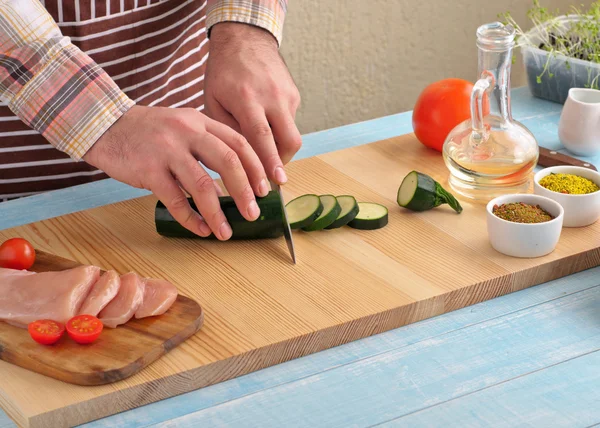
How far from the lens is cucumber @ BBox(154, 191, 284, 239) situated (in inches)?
61.5

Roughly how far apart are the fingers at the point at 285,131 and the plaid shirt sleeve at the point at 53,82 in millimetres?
294

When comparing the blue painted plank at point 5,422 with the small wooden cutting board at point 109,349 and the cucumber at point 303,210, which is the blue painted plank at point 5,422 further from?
the cucumber at point 303,210

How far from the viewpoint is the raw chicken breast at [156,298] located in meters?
1.29

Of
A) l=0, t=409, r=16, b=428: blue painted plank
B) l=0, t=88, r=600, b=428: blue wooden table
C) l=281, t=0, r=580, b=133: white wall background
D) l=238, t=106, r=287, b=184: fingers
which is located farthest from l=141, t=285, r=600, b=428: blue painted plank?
l=281, t=0, r=580, b=133: white wall background

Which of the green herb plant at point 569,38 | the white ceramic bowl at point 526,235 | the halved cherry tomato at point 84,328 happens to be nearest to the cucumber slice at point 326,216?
the white ceramic bowl at point 526,235

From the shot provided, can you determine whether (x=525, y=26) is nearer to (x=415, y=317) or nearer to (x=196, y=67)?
(x=196, y=67)

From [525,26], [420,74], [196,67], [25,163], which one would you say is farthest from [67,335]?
[525,26]

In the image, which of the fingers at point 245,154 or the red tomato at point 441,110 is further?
the red tomato at point 441,110

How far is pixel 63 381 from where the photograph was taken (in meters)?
1.19

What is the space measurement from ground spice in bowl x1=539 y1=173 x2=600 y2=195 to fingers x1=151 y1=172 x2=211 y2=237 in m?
0.68

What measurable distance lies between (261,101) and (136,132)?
0.94 ft

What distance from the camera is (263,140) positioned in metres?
1.60

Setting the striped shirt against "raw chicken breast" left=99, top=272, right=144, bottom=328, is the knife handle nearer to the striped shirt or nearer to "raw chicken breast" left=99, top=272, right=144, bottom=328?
the striped shirt

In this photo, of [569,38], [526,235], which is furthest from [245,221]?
[569,38]
